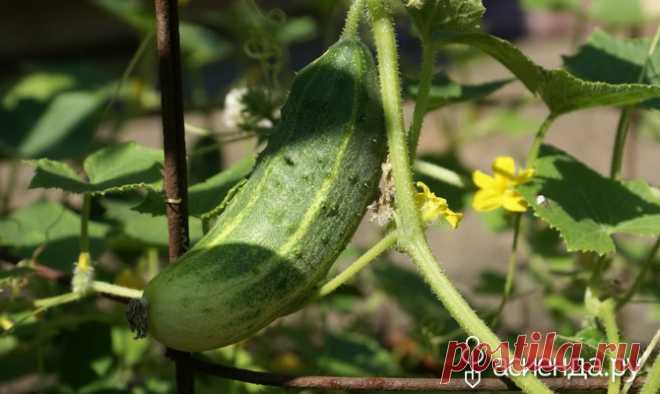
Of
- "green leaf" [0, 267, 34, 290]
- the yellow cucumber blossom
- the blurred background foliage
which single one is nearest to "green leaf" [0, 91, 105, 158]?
the blurred background foliage

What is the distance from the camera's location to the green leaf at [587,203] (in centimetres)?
107

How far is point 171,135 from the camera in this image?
0.94 meters

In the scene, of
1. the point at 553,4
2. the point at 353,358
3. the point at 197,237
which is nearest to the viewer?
the point at 197,237

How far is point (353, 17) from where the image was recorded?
978 millimetres

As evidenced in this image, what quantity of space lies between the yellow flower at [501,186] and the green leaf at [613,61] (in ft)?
1.05

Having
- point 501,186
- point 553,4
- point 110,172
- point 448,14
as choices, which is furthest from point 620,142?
point 553,4

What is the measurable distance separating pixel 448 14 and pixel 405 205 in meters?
0.21

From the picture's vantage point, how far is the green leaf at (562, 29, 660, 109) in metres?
1.33

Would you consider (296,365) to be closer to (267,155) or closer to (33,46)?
(267,155)

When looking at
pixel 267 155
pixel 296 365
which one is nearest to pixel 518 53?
pixel 267 155

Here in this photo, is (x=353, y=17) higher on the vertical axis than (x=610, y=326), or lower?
higher

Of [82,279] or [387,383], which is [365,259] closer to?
[387,383]

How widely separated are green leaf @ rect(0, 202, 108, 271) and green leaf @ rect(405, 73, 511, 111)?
19.6 inches

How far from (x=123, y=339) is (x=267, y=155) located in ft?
2.73
